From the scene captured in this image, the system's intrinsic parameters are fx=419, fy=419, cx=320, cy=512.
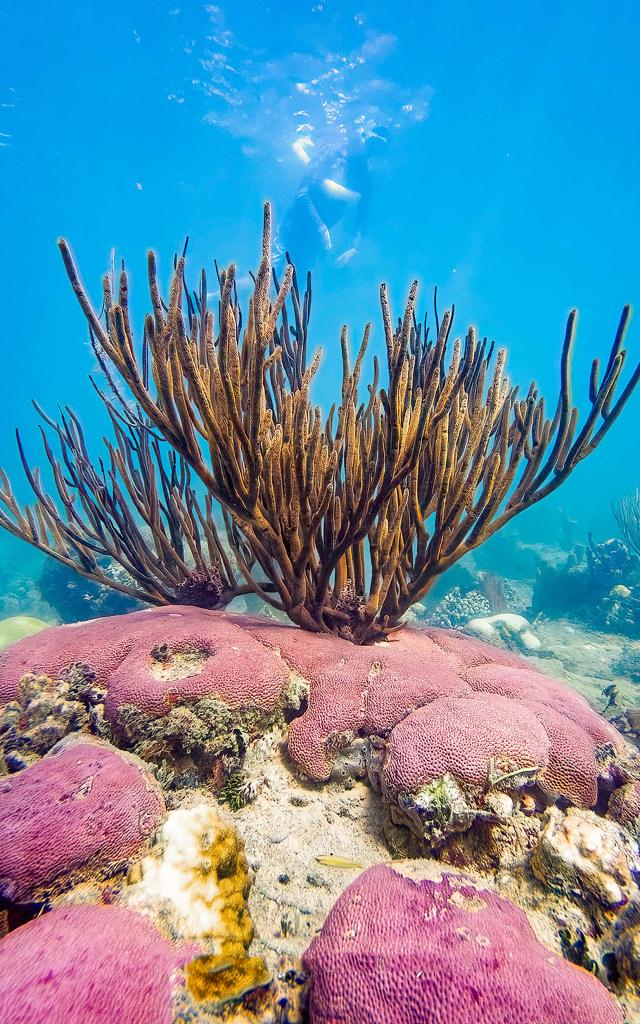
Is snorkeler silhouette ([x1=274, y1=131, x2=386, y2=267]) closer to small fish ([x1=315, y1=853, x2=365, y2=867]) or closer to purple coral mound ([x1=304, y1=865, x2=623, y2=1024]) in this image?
small fish ([x1=315, y1=853, x2=365, y2=867])

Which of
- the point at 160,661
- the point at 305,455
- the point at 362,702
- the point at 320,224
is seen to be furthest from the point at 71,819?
the point at 320,224

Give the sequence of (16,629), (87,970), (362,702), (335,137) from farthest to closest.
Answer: (335,137), (16,629), (362,702), (87,970)

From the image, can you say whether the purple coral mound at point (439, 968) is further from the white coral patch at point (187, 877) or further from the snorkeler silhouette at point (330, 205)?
the snorkeler silhouette at point (330, 205)

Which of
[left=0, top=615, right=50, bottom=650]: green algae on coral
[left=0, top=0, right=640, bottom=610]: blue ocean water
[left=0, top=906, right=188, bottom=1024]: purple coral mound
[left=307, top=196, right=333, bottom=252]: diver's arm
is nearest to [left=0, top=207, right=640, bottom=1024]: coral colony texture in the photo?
[left=0, top=906, right=188, bottom=1024]: purple coral mound

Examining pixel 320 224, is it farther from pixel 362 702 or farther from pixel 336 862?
pixel 336 862

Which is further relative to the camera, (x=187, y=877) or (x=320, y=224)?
(x=320, y=224)

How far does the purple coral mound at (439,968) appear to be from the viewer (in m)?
0.89

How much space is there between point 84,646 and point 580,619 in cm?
1036

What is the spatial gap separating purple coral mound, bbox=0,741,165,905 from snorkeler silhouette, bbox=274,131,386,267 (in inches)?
1258

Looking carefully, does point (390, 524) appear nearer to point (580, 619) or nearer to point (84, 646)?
point (84, 646)

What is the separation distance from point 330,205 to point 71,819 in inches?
1514

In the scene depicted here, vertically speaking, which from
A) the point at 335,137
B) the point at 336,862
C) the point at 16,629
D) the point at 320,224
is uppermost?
the point at 335,137

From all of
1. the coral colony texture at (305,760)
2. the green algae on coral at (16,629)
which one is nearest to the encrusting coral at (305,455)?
the coral colony texture at (305,760)

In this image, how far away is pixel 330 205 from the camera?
3134cm
